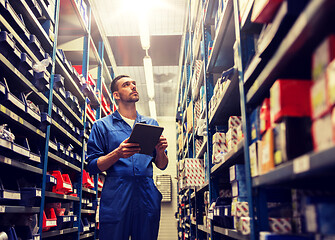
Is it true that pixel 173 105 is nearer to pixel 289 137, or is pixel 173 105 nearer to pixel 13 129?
pixel 13 129

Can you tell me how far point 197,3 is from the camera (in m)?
4.18

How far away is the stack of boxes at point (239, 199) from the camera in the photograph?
1824mm

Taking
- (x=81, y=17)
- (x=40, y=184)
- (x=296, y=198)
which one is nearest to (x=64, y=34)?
(x=81, y=17)

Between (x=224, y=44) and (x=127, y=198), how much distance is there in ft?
4.91

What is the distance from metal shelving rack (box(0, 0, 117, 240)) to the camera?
2.25 metres

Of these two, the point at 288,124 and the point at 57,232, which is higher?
the point at 288,124

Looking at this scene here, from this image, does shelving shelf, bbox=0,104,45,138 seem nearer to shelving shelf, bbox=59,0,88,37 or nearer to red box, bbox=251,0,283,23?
red box, bbox=251,0,283,23

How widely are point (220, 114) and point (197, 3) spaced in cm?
195

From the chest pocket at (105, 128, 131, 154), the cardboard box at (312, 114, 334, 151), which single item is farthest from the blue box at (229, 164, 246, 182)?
the chest pocket at (105, 128, 131, 154)

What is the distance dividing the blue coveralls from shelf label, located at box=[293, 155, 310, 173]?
66.5 inches

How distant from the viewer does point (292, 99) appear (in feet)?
3.86

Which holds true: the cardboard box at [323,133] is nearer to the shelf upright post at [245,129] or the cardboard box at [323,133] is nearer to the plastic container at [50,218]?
the shelf upright post at [245,129]

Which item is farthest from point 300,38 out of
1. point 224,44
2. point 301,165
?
point 224,44

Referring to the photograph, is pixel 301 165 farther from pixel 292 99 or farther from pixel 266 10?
pixel 266 10
